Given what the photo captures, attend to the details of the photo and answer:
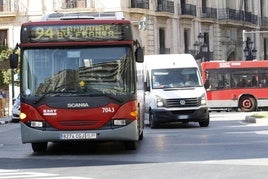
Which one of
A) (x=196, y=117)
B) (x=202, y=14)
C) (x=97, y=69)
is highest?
(x=202, y=14)

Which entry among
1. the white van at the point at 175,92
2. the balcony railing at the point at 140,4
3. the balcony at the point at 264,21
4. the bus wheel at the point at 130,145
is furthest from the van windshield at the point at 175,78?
the balcony at the point at 264,21

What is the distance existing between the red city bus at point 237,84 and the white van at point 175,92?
528 inches

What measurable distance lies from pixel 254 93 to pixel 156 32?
15418 millimetres

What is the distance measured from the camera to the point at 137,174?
12562 millimetres

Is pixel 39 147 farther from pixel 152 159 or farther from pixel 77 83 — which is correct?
pixel 152 159

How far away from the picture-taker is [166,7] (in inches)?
2156

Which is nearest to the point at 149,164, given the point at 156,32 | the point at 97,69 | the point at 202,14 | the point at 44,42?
the point at 97,69

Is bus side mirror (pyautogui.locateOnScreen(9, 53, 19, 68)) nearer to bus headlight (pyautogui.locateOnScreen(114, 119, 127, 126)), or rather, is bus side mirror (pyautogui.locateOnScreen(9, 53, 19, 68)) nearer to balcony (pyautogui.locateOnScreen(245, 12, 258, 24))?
bus headlight (pyautogui.locateOnScreen(114, 119, 127, 126))

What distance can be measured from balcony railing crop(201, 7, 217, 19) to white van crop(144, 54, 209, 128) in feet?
111

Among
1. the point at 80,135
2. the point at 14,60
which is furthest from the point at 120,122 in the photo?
the point at 14,60

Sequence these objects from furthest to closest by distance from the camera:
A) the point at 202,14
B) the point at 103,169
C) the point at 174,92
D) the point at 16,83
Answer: the point at 202,14, the point at 16,83, the point at 174,92, the point at 103,169

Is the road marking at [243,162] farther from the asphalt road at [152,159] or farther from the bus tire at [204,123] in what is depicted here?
the bus tire at [204,123]

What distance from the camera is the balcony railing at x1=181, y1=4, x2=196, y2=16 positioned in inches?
2249

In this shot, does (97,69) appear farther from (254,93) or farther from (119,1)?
(119,1)
